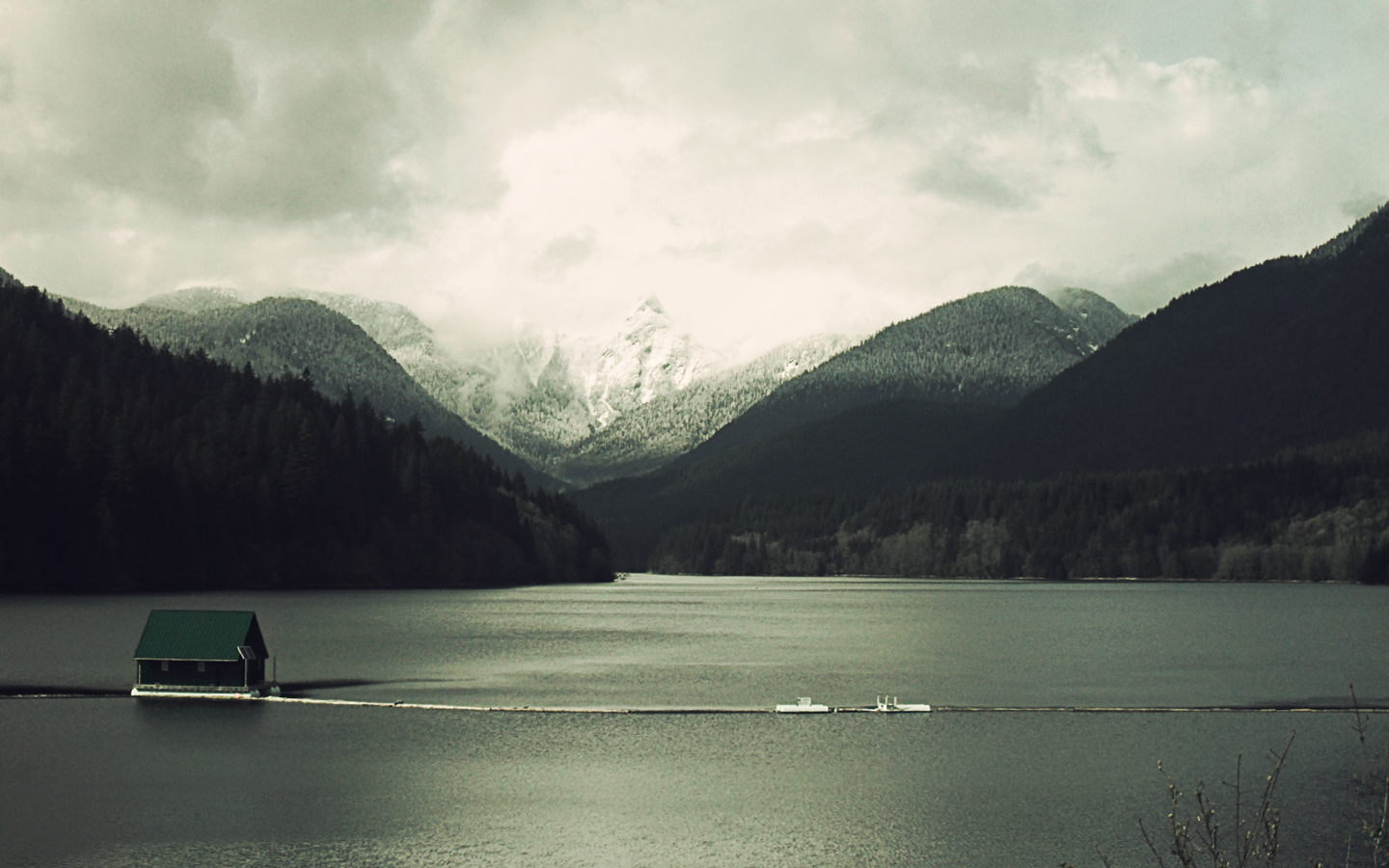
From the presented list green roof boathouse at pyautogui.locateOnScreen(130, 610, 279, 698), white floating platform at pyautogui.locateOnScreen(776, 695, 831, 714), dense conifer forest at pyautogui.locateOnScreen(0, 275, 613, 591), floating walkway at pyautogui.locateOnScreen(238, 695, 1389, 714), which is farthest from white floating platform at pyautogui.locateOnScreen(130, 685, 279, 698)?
dense conifer forest at pyautogui.locateOnScreen(0, 275, 613, 591)

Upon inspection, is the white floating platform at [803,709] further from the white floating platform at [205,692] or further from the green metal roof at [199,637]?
the green metal roof at [199,637]

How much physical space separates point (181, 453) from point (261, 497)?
12039 millimetres

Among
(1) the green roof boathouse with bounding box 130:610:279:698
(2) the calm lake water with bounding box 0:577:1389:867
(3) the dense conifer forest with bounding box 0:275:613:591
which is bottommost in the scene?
(2) the calm lake water with bounding box 0:577:1389:867

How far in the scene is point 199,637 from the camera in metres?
72.9

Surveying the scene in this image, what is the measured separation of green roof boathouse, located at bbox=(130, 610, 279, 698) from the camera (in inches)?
2820

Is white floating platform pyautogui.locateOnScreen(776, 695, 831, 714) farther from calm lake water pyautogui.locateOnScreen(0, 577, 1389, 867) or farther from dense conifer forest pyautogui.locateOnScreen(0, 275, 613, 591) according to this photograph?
dense conifer forest pyautogui.locateOnScreen(0, 275, 613, 591)

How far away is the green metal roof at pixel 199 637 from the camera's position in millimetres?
71750

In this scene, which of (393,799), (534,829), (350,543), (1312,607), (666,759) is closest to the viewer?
(534,829)

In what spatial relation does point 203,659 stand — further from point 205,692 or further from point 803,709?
point 803,709

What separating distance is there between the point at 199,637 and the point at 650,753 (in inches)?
1178

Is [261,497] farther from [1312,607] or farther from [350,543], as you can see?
[1312,607]

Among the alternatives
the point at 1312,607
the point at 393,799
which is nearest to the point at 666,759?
the point at 393,799

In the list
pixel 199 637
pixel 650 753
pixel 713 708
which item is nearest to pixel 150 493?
pixel 199 637

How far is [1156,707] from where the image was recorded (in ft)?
238
